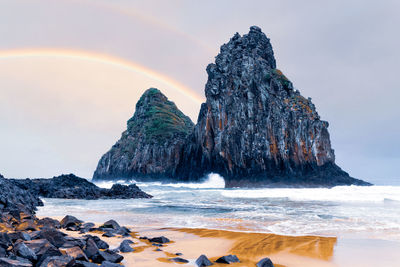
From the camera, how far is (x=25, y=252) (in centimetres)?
443

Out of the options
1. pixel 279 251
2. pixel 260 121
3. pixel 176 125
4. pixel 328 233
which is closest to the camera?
pixel 279 251

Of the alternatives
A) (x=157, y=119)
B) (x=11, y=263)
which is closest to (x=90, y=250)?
(x=11, y=263)

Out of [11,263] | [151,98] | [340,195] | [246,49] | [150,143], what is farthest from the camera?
[151,98]

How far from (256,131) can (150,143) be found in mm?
40924

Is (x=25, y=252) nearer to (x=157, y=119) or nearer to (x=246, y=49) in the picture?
(x=246, y=49)

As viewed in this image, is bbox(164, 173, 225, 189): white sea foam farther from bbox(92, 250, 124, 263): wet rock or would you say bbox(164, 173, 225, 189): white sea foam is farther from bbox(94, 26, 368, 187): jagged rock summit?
bbox(92, 250, 124, 263): wet rock

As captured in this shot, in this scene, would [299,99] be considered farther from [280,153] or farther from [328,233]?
[328,233]

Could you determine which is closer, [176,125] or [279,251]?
[279,251]

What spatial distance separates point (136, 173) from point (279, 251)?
85.2m

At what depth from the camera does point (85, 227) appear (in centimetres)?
958

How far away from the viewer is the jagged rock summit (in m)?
59.1

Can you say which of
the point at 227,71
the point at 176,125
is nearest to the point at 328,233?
the point at 227,71

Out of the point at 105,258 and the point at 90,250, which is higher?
the point at 90,250

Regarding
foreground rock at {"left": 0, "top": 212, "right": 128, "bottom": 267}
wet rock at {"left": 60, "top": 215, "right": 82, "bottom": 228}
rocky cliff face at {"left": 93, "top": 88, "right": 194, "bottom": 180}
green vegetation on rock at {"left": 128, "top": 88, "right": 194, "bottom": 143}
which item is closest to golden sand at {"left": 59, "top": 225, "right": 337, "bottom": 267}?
foreground rock at {"left": 0, "top": 212, "right": 128, "bottom": 267}
